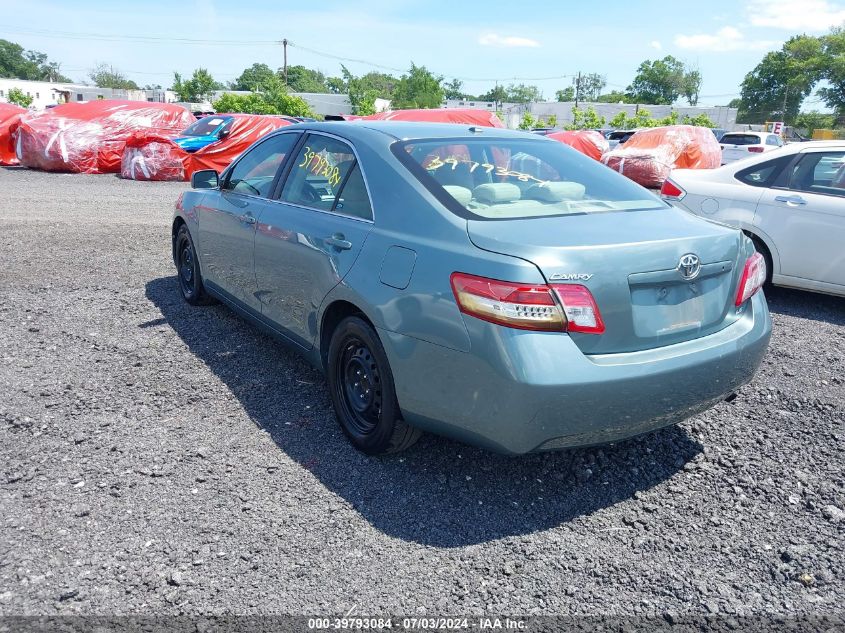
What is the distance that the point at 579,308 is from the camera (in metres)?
2.60

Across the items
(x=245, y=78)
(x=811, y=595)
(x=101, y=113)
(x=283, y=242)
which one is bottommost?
(x=811, y=595)

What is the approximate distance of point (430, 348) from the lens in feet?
9.18

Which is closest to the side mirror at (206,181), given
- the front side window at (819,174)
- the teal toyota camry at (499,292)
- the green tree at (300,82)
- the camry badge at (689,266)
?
the teal toyota camry at (499,292)

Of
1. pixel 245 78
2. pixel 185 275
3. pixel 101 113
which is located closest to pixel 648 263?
pixel 185 275

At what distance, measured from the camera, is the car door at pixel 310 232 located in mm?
3412

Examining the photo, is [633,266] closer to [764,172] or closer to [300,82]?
[764,172]

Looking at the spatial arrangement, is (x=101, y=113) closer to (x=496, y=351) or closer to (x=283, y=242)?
(x=283, y=242)

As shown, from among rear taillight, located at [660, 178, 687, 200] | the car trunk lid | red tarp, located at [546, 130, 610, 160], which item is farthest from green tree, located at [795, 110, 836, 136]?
the car trunk lid

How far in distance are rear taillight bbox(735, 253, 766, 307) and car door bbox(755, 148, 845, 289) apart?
9.92ft

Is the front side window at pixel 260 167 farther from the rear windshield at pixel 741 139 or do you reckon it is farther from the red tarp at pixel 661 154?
the rear windshield at pixel 741 139

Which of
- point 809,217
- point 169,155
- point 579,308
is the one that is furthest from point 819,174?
point 169,155

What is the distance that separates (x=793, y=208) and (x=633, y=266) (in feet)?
13.8

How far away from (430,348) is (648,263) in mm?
954

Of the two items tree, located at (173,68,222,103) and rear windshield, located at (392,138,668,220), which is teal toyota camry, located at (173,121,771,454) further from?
tree, located at (173,68,222,103)
